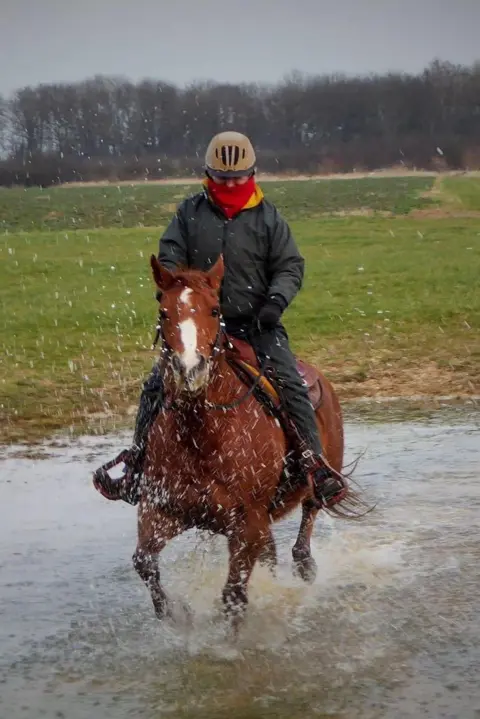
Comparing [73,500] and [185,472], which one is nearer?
[185,472]

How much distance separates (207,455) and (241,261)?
1.28 meters

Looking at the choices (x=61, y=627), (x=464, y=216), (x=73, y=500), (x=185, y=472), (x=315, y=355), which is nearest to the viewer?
(x=185, y=472)

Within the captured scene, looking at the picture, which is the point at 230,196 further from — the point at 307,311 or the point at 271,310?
the point at 307,311

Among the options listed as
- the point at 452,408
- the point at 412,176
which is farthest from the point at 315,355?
the point at 412,176

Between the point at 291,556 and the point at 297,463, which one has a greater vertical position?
the point at 297,463

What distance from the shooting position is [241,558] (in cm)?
598

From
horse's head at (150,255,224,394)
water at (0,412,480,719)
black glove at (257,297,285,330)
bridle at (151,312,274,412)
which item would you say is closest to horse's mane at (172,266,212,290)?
horse's head at (150,255,224,394)

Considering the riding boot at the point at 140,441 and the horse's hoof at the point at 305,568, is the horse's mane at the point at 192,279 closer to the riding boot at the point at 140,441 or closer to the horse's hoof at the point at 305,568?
the riding boot at the point at 140,441

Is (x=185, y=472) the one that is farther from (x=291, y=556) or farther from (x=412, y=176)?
(x=412, y=176)

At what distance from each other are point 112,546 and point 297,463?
2081mm

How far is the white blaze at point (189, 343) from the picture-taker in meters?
5.10

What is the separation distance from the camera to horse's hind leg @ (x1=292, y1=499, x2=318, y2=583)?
7.23 meters

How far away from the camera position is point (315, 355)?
615 inches

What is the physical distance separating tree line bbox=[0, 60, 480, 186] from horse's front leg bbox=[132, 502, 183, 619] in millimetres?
63256
